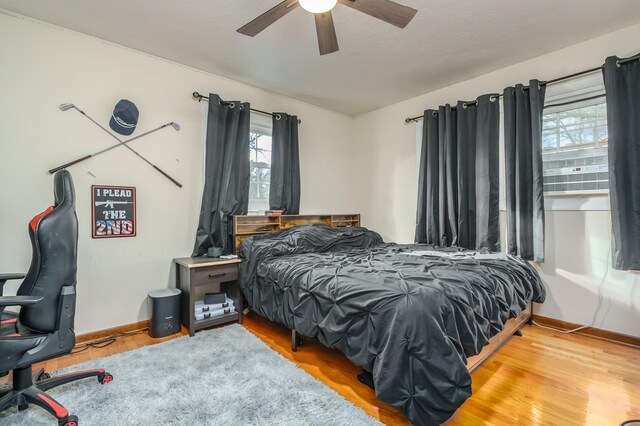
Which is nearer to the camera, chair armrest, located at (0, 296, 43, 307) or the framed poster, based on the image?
chair armrest, located at (0, 296, 43, 307)

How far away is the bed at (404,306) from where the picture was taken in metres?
1.40

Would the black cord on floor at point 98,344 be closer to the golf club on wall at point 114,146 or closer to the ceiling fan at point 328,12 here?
the golf club on wall at point 114,146

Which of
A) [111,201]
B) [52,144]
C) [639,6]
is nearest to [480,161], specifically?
[639,6]

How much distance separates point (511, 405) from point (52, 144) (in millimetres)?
3714

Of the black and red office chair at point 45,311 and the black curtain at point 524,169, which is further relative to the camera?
the black curtain at point 524,169

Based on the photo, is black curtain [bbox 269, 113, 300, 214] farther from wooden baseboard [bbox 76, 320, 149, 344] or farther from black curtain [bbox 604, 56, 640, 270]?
black curtain [bbox 604, 56, 640, 270]

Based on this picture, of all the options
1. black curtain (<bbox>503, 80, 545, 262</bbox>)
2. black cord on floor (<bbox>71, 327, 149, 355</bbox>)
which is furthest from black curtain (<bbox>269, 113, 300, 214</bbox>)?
black curtain (<bbox>503, 80, 545, 262</bbox>)

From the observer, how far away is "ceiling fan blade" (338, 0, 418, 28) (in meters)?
1.73

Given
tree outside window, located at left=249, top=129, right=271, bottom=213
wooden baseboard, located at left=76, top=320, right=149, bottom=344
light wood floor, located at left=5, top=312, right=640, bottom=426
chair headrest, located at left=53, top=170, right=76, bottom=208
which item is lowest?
light wood floor, located at left=5, top=312, right=640, bottom=426

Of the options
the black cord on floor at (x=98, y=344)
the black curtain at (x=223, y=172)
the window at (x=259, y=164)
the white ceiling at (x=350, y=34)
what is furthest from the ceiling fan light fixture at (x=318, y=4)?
the black cord on floor at (x=98, y=344)

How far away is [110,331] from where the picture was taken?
2.63 meters

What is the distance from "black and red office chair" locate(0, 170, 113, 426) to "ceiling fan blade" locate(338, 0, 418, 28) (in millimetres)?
1968

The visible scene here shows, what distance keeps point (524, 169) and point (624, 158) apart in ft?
2.22

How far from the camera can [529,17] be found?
2.33m
